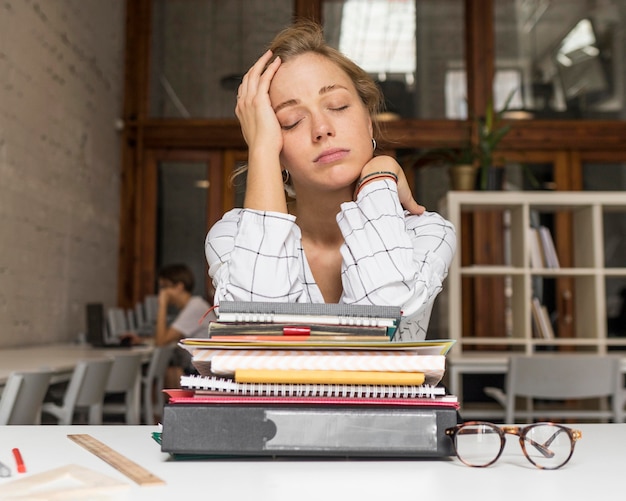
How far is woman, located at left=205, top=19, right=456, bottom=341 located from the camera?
1.18 meters

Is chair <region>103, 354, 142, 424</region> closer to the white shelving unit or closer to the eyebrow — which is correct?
the white shelving unit

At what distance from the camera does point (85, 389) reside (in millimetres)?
3486

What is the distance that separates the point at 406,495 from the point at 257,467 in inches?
7.5

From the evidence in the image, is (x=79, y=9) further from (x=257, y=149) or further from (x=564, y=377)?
(x=257, y=149)

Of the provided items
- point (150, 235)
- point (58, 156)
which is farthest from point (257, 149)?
point (150, 235)

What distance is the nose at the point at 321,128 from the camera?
1278 millimetres

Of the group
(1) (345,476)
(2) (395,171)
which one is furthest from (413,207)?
(1) (345,476)

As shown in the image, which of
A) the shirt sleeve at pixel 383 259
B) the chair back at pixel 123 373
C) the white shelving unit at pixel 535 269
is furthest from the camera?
the white shelving unit at pixel 535 269

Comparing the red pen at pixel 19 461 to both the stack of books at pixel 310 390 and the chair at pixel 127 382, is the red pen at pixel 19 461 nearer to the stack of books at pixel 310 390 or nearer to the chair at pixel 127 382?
the stack of books at pixel 310 390

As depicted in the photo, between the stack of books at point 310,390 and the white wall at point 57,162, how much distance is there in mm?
4441

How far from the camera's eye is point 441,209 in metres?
5.06

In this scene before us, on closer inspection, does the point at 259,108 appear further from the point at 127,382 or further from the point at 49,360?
the point at 127,382

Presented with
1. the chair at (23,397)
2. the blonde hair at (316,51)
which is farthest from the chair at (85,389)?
the blonde hair at (316,51)

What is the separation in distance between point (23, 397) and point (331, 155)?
74.7 inches
